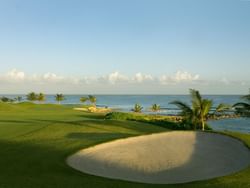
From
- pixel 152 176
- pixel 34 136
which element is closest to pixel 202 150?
pixel 152 176

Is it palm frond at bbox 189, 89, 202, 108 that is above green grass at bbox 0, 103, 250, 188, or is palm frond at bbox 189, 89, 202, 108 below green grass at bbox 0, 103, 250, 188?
above

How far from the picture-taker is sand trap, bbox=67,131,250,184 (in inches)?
547

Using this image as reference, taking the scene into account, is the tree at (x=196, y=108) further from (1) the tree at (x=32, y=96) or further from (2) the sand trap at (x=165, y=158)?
(1) the tree at (x=32, y=96)

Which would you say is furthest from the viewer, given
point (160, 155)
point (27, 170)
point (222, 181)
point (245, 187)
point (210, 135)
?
point (210, 135)

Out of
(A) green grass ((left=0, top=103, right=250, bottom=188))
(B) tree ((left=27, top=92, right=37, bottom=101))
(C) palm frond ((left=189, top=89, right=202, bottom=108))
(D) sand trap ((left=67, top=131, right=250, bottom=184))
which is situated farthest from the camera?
(B) tree ((left=27, top=92, right=37, bottom=101))

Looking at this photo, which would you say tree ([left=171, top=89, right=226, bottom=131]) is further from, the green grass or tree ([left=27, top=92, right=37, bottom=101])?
tree ([left=27, top=92, right=37, bottom=101])

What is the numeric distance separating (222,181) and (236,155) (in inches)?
182

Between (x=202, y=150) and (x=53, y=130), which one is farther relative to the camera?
(x=53, y=130)

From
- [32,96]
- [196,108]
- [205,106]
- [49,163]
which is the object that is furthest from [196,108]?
[32,96]

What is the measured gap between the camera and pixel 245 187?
37.2ft

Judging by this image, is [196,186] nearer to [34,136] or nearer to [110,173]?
[110,173]

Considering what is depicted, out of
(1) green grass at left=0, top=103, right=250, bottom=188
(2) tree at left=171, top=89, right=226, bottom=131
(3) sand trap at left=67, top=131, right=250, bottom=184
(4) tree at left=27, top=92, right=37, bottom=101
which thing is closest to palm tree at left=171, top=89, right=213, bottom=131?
(2) tree at left=171, top=89, right=226, bottom=131

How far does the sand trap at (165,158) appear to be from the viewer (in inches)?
547

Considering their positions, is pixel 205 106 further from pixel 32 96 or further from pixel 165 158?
pixel 32 96
